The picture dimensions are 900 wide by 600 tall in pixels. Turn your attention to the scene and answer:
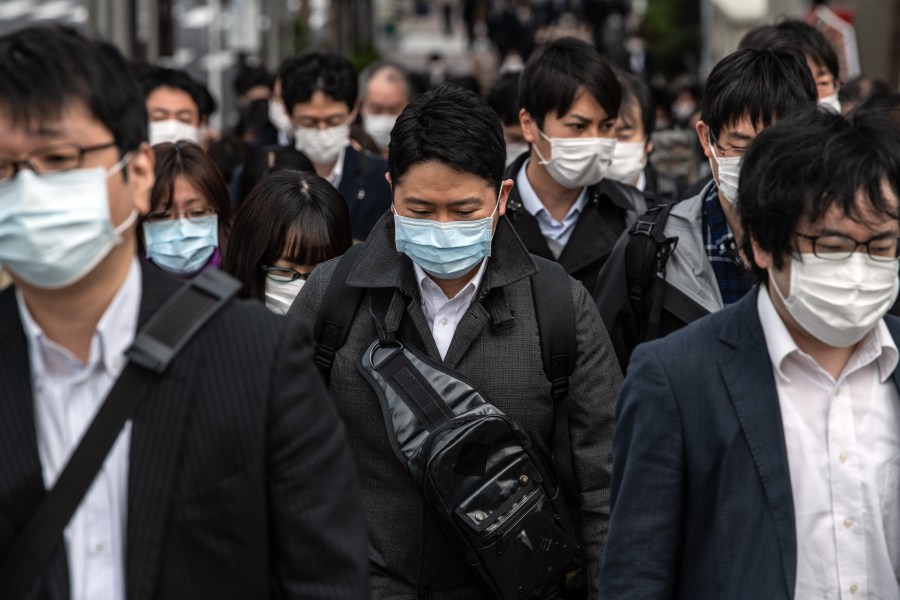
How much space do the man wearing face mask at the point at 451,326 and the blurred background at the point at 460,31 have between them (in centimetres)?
457

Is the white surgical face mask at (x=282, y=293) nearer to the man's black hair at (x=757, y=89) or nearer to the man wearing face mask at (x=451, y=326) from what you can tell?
the man wearing face mask at (x=451, y=326)

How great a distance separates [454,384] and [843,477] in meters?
1.09

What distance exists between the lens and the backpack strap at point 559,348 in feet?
12.1

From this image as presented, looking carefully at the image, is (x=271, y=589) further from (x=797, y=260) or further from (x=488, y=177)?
(x=488, y=177)

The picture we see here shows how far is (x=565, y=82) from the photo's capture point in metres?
5.69

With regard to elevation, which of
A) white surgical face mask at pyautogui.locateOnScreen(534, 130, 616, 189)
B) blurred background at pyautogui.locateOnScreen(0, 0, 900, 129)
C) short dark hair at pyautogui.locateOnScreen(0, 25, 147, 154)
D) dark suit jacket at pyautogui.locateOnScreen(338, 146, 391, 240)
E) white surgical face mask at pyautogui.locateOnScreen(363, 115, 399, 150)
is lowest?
blurred background at pyautogui.locateOnScreen(0, 0, 900, 129)

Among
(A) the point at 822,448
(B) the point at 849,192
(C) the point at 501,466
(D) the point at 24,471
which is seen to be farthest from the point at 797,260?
(D) the point at 24,471

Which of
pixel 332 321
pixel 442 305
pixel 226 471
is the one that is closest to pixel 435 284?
pixel 442 305

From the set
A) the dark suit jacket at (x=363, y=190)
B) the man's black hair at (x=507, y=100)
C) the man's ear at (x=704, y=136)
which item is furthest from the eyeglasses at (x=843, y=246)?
the man's black hair at (x=507, y=100)

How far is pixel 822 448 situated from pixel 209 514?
1.23 meters

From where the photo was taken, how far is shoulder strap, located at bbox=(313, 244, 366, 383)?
370 cm

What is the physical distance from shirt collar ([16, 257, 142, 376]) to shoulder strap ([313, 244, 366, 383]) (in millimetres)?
1227

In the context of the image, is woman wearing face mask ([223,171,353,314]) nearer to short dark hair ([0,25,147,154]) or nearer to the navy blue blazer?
the navy blue blazer

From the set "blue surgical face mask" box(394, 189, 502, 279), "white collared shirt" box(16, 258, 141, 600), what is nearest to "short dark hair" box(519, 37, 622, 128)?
"blue surgical face mask" box(394, 189, 502, 279)
